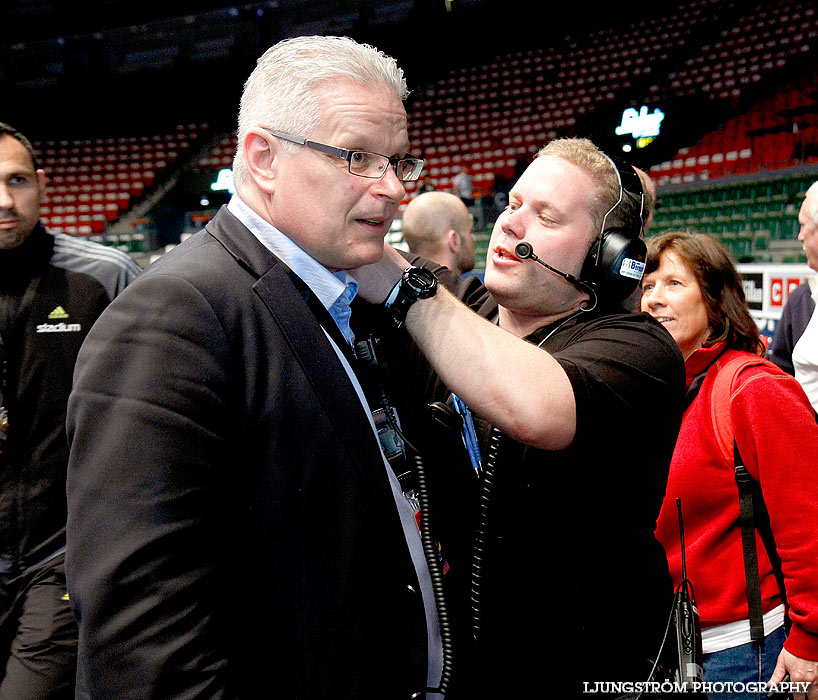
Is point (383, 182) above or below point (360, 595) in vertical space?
above

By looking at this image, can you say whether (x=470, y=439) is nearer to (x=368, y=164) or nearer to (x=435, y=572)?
(x=435, y=572)

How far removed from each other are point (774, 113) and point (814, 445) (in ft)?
36.8

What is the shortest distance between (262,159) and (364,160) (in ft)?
0.55

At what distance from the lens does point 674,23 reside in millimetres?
15305

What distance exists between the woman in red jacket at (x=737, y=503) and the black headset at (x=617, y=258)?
0.54 metres

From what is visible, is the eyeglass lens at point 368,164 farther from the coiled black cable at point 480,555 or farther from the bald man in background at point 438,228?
the bald man in background at point 438,228

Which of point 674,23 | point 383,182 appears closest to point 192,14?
point 674,23

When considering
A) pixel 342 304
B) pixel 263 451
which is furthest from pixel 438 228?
pixel 263 451

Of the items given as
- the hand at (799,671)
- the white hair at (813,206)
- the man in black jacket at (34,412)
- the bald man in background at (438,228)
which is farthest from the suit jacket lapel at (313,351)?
the bald man in background at (438,228)

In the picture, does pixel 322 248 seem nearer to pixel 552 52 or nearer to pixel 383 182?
pixel 383 182

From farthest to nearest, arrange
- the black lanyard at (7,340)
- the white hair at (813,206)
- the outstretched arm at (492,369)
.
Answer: the white hair at (813,206) < the black lanyard at (7,340) < the outstretched arm at (492,369)

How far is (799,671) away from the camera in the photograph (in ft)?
6.03

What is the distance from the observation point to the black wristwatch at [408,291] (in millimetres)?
1353

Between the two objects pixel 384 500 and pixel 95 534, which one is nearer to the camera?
pixel 95 534
